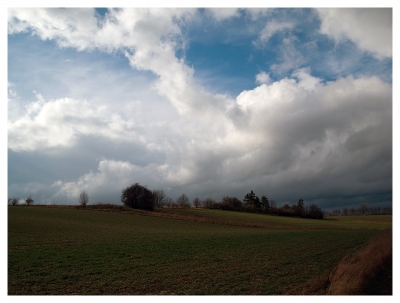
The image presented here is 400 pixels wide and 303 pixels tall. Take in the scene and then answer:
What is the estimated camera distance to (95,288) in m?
12.6

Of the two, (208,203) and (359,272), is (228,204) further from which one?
(359,272)

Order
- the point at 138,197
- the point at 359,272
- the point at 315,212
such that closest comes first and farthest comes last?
the point at 359,272 → the point at 138,197 → the point at 315,212

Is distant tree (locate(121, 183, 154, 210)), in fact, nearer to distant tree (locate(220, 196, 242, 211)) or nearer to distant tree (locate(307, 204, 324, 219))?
distant tree (locate(220, 196, 242, 211))

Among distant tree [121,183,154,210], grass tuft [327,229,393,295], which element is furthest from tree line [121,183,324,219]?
grass tuft [327,229,393,295]

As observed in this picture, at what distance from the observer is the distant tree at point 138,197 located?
88.1m

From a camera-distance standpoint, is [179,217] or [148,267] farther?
[179,217]

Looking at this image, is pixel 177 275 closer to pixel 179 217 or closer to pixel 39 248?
pixel 39 248

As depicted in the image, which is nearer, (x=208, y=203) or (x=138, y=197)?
(x=138, y=197)

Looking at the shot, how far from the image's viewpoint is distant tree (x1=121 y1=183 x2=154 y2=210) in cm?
8812

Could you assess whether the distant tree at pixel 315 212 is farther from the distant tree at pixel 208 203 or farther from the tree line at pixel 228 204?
the distant tree at pixel 208 203

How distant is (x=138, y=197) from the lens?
88.5 m

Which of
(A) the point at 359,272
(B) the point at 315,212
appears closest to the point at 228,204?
(B) the point at 315,212

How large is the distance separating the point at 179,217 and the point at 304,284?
61.8 meters
